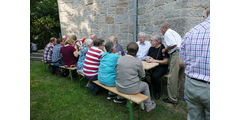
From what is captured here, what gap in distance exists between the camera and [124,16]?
5.28m

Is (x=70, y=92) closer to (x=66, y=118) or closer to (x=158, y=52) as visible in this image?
(x=66, y=118)

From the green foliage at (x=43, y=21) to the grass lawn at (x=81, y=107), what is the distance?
7455mm

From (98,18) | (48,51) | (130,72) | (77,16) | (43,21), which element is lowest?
(130,72)

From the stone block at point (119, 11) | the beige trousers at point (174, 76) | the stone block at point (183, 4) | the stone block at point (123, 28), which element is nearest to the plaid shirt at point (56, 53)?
the stone block at point (123, 28)

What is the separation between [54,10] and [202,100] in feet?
40.9

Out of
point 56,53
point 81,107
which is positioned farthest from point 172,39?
point 56,53

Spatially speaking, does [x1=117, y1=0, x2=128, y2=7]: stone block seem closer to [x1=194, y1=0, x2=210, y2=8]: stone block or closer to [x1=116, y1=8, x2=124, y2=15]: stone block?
[x1=116, y1=8, x2=124, y2=15]: stone block

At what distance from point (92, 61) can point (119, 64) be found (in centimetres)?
104

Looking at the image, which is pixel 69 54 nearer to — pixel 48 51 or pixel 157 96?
pixel 48 51

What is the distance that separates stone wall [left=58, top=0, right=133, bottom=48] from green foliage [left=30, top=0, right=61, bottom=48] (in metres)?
3.42

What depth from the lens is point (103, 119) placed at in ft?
8.21

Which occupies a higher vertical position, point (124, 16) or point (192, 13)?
point (124, 16)

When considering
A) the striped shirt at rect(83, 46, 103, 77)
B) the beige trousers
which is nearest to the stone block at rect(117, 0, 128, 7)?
the striped shirt at rect(83, 46, 103, 77)

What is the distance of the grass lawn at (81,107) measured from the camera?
2590mm
